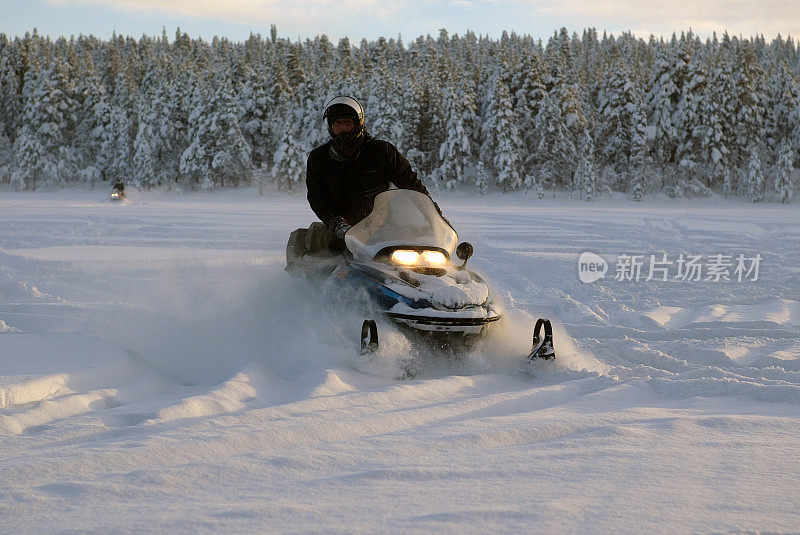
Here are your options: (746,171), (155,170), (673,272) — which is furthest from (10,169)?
(673,272)

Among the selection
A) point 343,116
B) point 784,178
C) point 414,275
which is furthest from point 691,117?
point 414,275

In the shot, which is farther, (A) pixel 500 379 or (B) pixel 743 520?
(A) pixel 500 379

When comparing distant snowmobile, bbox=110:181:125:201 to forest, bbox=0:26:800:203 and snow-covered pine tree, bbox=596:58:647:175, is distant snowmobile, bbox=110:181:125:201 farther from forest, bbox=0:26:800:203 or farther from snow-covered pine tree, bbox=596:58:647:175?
snow-covered pine tree, bbox=596:58:647:175

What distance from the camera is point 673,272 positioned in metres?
12.4

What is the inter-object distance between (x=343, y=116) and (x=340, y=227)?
4.06 ft

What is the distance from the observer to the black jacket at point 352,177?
7555 millimetres

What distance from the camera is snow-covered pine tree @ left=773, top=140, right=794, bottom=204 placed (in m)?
50.7

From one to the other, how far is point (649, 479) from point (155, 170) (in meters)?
65.4

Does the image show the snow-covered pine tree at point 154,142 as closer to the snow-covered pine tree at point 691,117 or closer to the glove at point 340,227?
the snow-covered pine tree at point 691,117

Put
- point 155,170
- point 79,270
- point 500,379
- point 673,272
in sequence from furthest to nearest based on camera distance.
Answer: point 155,170, point 673,272, point 79,270, point 500,379

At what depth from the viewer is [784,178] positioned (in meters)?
50.9

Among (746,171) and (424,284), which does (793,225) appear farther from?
(746,171)

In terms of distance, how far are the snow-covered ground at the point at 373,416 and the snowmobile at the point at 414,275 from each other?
22 cm

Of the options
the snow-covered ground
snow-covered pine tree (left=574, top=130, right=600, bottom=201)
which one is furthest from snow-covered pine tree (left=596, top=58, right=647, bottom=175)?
the snow-covered ground
